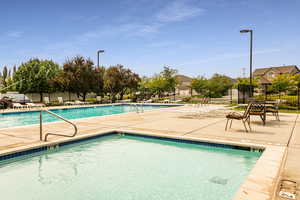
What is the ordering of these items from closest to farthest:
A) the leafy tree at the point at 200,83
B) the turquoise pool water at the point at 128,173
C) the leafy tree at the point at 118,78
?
the turquoise pool water at the point at 128,173, the leafy tree at the point at 118,78, the leafy tree at the point at 200,83

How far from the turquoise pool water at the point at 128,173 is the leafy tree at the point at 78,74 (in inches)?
690

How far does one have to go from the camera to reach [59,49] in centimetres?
3191

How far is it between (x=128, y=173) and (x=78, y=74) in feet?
65.3

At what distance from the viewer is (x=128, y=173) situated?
4.46 meters

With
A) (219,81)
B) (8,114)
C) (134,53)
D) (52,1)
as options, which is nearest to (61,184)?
(8,114)

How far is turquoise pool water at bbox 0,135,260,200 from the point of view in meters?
3.64

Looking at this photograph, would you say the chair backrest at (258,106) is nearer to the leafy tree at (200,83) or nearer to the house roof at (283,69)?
the leafy tree at (200,83)

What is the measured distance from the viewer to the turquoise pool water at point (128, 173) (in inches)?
143

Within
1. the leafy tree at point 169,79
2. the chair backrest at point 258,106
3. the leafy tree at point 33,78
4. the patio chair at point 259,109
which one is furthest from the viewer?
the leafy tree at point 169,79

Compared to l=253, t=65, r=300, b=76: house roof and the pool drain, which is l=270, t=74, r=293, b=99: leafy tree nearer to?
the pool drain

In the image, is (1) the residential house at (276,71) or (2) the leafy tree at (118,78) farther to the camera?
(1) the residential house at (276,71)

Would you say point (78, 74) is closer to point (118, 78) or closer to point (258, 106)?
point (118, 78)

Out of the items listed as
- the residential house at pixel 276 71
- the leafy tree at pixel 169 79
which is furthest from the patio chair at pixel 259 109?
the residential house at pixel 276 71

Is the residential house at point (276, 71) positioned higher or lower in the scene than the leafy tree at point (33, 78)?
higher
